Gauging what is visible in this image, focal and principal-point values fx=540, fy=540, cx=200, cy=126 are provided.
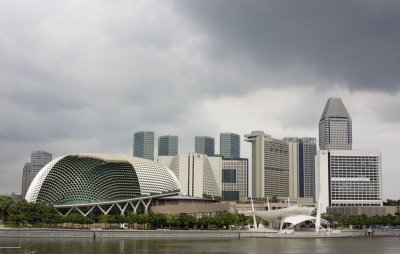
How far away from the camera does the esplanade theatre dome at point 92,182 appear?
485 ft

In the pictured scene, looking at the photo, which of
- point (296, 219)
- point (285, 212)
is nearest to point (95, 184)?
point (285, 212)

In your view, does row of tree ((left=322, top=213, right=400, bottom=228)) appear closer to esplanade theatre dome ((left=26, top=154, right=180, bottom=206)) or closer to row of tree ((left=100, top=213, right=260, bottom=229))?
row of tree ((left=100, top=213, right=260, bottom=229))

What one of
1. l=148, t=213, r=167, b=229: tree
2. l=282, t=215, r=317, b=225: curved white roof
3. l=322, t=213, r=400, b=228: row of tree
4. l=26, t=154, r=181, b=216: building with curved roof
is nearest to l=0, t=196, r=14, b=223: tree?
l=26, t=154, r=181, b=216: building with curved roof

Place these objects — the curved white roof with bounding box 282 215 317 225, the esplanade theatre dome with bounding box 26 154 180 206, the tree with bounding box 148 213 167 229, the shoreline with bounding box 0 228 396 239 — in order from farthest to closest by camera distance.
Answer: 1. the esplanade theatre dome with bounding box 26 154 180 206
2. the curved white roof with bounding box 282 215 317 225
3. the tree with bounding box 148 213 167 229
4. the shoreline with bounding box 0 228 396 239

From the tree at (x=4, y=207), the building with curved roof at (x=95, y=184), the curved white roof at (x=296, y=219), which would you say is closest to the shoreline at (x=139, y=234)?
the curved white roof at (x=296, y=219)

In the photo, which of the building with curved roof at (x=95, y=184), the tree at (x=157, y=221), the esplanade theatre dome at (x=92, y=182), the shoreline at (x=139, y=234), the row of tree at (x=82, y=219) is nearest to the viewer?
the shoreline at (x=139, y=234)

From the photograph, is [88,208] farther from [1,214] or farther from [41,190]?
[1,214]

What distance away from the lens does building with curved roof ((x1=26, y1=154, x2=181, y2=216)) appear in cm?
14688

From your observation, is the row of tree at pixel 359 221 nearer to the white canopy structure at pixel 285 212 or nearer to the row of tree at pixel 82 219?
the white canopy structure at pixel 285 212

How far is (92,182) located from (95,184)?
1109 mm

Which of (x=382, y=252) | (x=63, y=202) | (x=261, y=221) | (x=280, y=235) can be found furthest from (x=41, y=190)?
(x=382, y=252)

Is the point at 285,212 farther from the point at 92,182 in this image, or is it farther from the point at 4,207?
the point at 4,207

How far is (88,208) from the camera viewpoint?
14638 centimetres

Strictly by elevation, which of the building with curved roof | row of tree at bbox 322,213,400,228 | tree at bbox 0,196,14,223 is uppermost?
the building with curved roof
